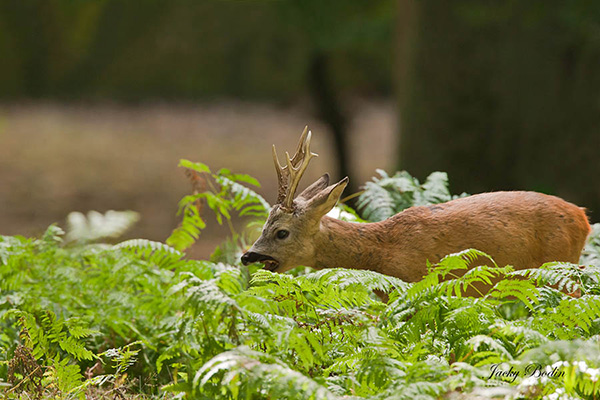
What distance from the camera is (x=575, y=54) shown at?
1135 cm

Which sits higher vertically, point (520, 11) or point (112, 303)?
point (520, 11)

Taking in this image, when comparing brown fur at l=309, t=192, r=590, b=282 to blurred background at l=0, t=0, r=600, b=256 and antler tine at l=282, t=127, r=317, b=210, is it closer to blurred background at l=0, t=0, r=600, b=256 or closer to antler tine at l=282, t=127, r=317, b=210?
antler tine at l=282, t=127, r=317, b=210

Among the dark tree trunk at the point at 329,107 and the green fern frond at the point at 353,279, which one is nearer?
the green fern frond at the point at 353,279

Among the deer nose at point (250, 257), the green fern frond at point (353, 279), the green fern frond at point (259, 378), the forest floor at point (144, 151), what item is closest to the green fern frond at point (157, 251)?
the deer nose at point (250, 257)

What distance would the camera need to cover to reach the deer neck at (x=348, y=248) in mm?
5031

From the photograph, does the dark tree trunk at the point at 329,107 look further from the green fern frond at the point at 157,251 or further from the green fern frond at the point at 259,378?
the green fern frond at the point at 259,378

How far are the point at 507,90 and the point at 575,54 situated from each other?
1027mm

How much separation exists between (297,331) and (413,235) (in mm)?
1675

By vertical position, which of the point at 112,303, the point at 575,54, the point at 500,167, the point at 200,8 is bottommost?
the point at 500,167

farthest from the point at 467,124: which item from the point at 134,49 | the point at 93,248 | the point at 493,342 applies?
the point at 134,49

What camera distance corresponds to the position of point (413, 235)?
503 cm

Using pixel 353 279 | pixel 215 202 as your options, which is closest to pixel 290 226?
pixel 353 279

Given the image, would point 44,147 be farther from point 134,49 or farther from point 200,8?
point 200,8

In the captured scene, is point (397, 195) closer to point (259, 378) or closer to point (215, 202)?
point (215, 202)
